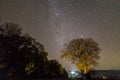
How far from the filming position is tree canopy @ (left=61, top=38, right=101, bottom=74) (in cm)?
6266

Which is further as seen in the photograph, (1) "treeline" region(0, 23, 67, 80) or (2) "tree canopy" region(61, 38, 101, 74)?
(2) "tree canopy" region(61, 38, 101, 74)

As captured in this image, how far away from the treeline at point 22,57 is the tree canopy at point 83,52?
9574 mm

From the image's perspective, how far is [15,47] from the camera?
49.8m

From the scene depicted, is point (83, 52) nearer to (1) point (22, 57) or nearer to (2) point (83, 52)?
(2) point (83, 52)

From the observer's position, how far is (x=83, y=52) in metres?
62.9

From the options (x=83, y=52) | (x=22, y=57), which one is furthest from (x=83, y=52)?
(x=22, y=57)

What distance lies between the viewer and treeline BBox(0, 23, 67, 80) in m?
46.9

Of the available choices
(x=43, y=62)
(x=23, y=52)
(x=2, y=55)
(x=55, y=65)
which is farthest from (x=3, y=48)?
(x=55, y=65)

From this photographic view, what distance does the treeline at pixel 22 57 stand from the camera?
154ft

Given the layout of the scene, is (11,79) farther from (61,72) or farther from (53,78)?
(61,72)

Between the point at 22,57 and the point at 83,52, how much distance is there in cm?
1800

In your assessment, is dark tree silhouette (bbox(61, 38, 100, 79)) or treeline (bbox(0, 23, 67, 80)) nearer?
treeline (bbox(0, 23, 67, 80))

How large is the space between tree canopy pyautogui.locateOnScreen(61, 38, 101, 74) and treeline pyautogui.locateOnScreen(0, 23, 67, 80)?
31.4ft

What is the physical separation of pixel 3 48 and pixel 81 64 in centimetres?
2247
